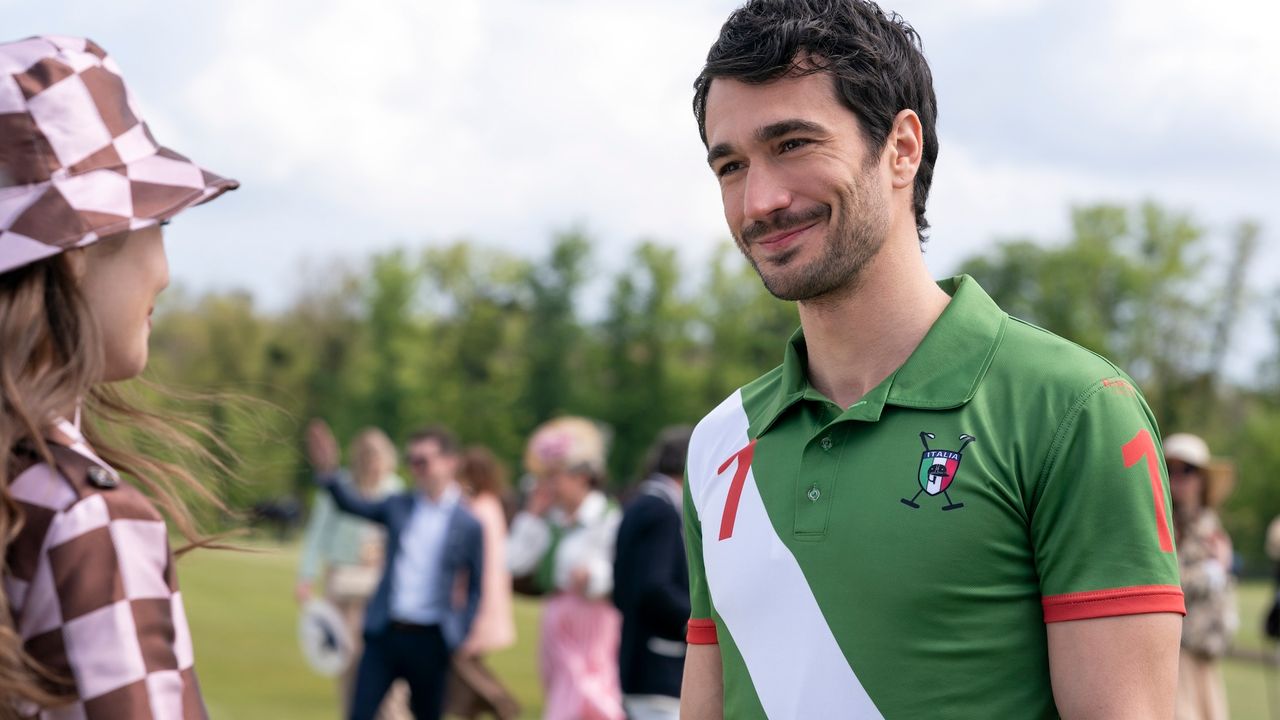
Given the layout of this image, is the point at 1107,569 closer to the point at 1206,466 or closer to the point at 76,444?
the point at 76,444

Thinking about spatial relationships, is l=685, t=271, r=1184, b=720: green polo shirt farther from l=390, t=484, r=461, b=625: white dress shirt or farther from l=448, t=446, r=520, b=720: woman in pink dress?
l=448, t=446, r=520, b=720: woman in pink dress

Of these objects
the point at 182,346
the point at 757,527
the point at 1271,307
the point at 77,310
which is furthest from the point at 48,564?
the point at 182,346

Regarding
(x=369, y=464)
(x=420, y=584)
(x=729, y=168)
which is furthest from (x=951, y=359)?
(x=369, y=464)

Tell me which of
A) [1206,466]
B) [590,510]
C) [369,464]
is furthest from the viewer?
[369,464]

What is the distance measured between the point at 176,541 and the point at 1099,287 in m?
55.5

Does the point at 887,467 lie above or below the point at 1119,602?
above

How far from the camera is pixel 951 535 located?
2207 millimetres

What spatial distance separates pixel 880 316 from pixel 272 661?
49.5 feet

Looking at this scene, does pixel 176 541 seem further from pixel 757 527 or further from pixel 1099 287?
pixel 1099 287

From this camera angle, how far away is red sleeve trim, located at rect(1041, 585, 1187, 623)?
2.09 m

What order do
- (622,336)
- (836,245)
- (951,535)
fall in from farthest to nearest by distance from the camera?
1. (622,336)
2. (836,245)
3. (951,535)

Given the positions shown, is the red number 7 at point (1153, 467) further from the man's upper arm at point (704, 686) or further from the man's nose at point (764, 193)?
the man's upper arm at point (704, 686)

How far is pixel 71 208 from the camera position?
74.9 inches

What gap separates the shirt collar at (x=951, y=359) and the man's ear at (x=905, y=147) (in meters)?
0.22
